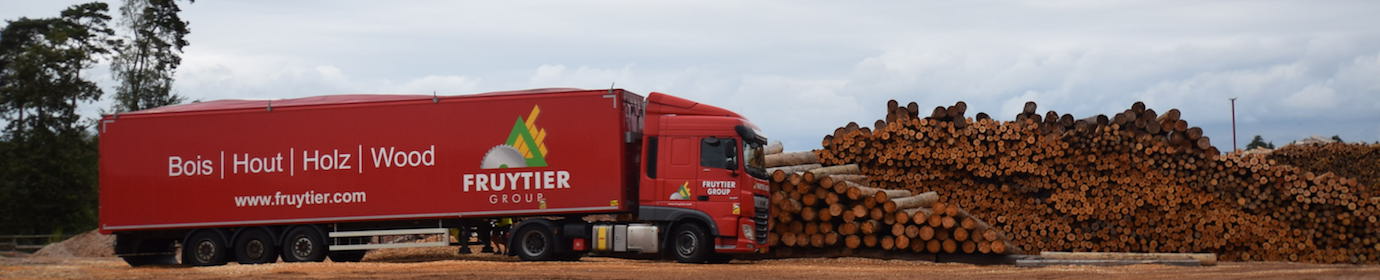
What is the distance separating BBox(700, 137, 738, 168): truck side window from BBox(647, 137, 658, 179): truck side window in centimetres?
66

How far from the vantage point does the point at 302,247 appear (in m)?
18.6

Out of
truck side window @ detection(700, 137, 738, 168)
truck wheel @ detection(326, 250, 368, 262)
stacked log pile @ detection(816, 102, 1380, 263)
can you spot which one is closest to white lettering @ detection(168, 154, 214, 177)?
truck wheel @ detection(326, 250, 368, 262)

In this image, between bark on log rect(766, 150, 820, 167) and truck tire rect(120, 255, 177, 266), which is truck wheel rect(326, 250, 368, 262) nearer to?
truck tire rect(120, 255, 177, 266)

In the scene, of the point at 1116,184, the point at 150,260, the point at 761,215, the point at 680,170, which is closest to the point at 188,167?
the point at 150,260

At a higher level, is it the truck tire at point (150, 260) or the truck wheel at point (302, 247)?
the truck wheel at point (302, 247)

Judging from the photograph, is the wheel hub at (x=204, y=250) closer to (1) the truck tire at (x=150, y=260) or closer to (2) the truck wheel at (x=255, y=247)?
(2) the truck wheel at (x=255, y=247)

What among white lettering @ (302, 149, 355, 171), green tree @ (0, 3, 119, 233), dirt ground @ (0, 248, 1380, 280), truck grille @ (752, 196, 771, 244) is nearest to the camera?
dirt ground @ (0, 248, 1380, 280)

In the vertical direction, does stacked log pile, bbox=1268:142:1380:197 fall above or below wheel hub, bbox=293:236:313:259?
above

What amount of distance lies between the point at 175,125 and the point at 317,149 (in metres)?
2.26

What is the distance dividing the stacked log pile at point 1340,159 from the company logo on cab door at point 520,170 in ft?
61.9

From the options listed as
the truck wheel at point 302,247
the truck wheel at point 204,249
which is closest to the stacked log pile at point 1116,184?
the truck wheel at point 302,247

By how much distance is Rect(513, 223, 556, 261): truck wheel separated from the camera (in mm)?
17859

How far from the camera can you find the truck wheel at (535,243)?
17.9 meters

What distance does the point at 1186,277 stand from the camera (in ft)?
47.5
